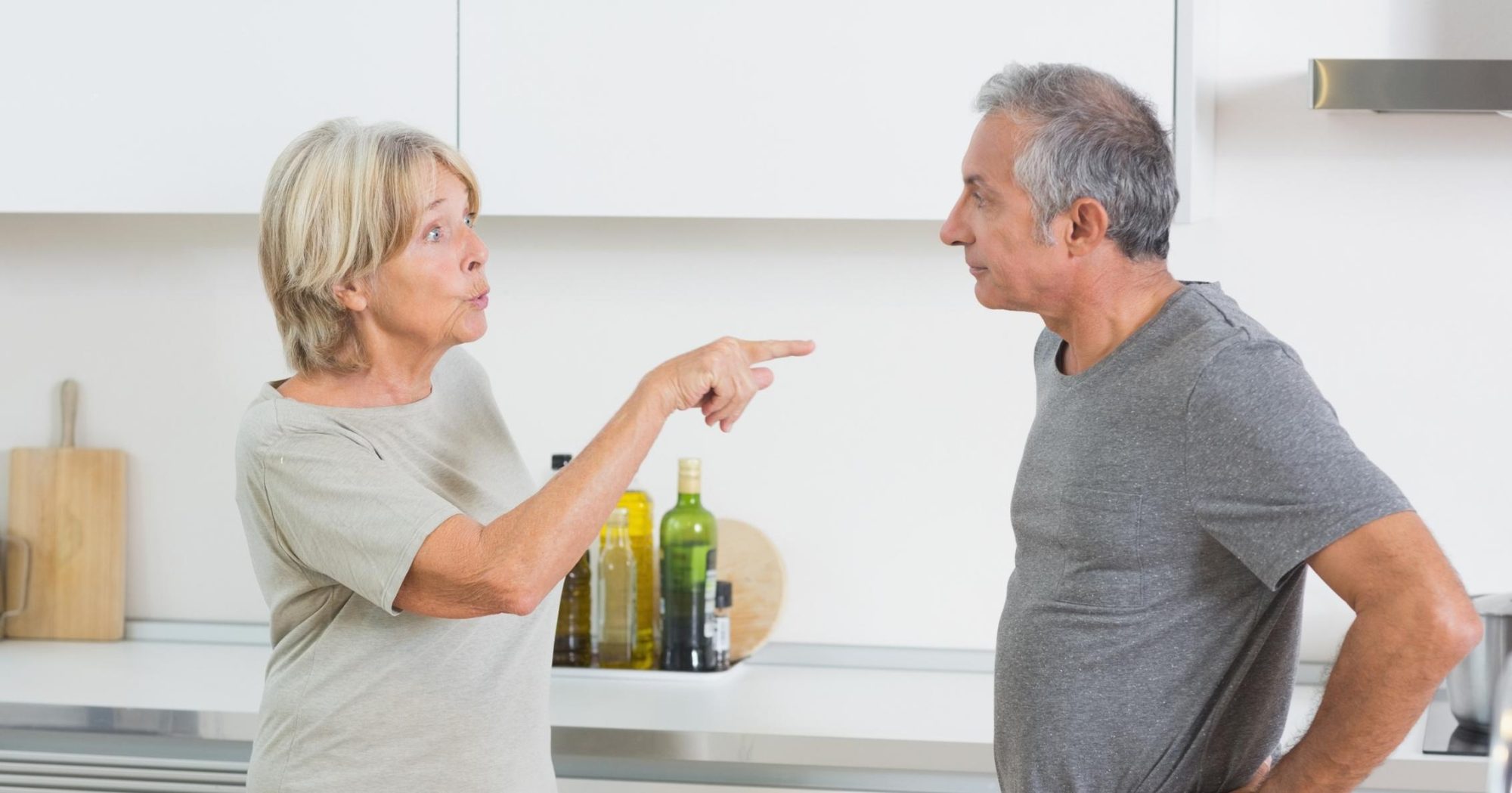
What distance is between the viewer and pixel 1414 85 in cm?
167

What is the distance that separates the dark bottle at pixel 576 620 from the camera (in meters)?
2.15

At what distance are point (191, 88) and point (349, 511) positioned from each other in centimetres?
99

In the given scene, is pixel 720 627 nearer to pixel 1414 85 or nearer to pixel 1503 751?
pixel 1414 85

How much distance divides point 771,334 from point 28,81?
115cm

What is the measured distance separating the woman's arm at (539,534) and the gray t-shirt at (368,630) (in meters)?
0.03

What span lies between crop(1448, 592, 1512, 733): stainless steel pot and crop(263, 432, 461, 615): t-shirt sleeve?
4.25 ft

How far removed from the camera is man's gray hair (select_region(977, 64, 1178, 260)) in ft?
4.12

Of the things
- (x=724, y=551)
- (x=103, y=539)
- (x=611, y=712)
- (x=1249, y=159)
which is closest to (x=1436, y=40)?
(x=1249, y=159)

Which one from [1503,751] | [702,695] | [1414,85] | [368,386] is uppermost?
[1414,85]

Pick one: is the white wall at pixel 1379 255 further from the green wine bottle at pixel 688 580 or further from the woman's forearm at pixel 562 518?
the woman's forearm at pixel 562 518

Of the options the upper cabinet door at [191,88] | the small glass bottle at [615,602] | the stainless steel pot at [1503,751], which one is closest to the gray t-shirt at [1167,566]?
the stainless steel pot at [1503,751]

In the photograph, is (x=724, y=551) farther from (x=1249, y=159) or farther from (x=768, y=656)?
(x=1249, y=159)

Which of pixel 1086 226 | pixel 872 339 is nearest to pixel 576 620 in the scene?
pixel 872 339

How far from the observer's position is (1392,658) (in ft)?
3.41
